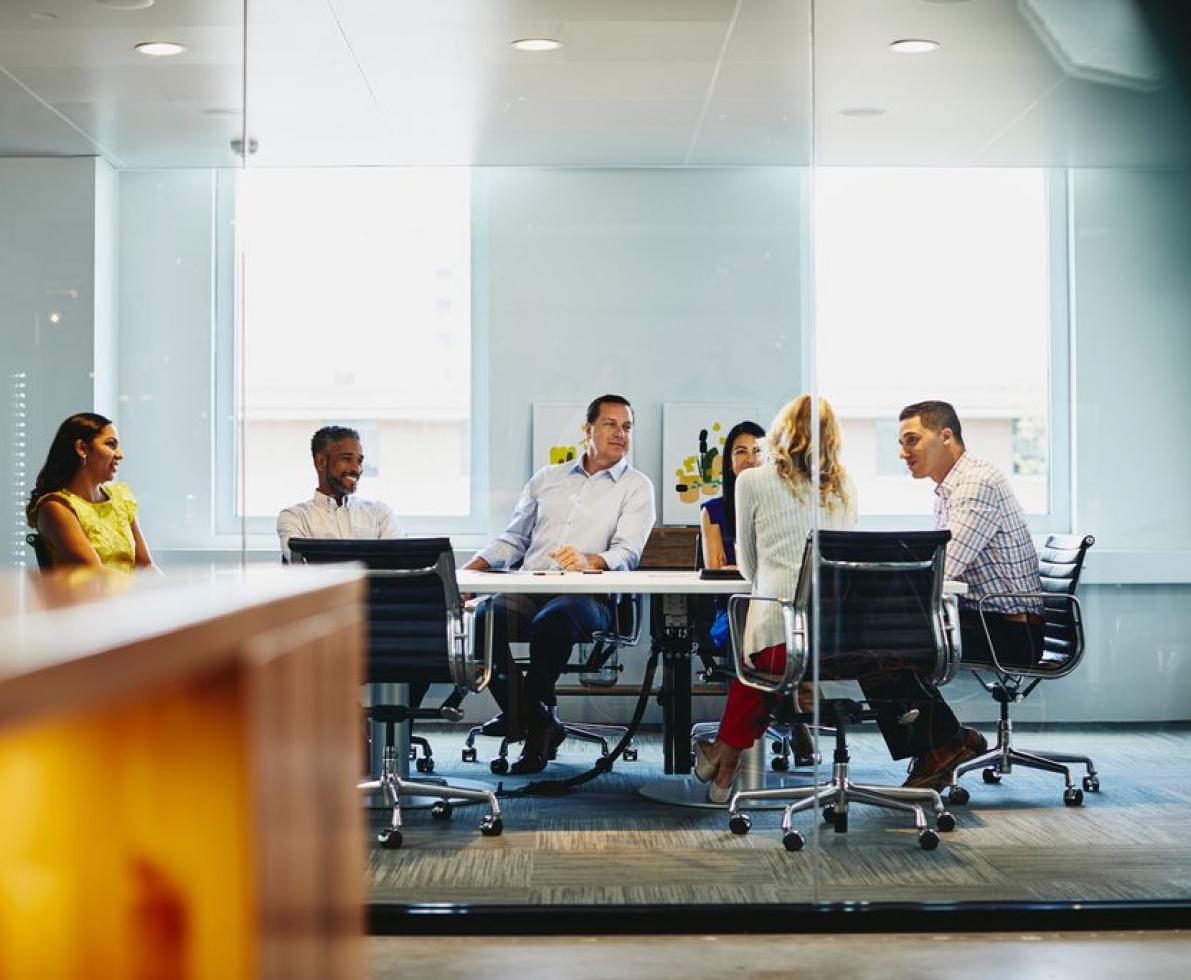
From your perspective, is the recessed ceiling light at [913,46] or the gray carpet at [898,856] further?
the recessed ceiling light at [913,46]

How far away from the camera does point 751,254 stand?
15.6 ft

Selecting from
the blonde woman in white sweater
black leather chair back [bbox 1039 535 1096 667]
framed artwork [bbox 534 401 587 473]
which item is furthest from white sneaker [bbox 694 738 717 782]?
black leather chair back [bbox 1039 535 1096 667]

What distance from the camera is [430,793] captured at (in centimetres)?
494

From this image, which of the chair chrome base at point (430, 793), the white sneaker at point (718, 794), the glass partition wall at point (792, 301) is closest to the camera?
the glass partition wall at point (792, 301)

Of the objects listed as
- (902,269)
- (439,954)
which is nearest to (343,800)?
(439,954)

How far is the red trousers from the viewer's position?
15.0ft

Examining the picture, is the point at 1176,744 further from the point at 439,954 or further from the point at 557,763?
the point at 439,954

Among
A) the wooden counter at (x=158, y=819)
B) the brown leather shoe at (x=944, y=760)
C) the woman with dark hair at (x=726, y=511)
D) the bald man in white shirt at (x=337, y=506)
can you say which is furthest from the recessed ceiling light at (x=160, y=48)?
the wooden counter at (x=158, y=819)

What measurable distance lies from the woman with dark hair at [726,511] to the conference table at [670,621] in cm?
10

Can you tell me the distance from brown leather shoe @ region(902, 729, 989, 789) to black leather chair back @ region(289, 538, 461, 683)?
4.78 ft

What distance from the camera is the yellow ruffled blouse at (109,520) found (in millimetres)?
4176

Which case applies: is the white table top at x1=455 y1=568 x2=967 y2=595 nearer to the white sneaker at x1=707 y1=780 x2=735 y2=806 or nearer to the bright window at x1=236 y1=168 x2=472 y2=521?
the bright window at x1=236 y1=168 x2=472 y2=521

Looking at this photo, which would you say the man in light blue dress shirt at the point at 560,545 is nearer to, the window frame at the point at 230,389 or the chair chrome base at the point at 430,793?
the chair chrome base at the point at 430,793

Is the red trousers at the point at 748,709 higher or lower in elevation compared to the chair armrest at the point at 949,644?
lower
